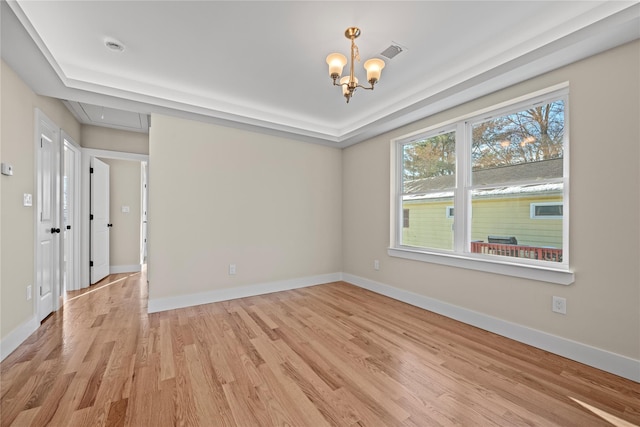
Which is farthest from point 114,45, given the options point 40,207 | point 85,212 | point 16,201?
point 85,212

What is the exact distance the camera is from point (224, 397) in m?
1.72

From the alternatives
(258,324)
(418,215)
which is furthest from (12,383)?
(418,215)

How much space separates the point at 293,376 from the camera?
1948 mm

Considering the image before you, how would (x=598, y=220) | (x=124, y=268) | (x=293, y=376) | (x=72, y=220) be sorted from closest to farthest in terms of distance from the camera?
1. (x=293, y=376)
2. (x=598, y=220)
3. (x=72, y=220)
4. (x=124, y=268)

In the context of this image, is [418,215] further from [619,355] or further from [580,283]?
[619,355]

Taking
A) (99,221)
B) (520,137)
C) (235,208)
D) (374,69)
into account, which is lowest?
(99,221)

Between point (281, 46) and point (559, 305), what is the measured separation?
328cm

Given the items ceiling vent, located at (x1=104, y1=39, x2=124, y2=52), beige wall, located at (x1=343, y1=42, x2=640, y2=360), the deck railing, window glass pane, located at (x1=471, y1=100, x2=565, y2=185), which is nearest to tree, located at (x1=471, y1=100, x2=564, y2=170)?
window glass pane, located at (x1=471, y1=100, x2=565, y2=185)

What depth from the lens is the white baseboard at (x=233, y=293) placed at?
3.28 meters

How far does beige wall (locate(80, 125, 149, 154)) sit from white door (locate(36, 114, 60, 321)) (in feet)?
3.89

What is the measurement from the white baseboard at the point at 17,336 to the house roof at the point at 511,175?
4.40m

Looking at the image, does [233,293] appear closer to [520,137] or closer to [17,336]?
[17,336]

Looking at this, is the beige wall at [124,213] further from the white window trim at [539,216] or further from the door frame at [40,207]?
the white window trim at [539,216]

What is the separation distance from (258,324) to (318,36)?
2.83 m
